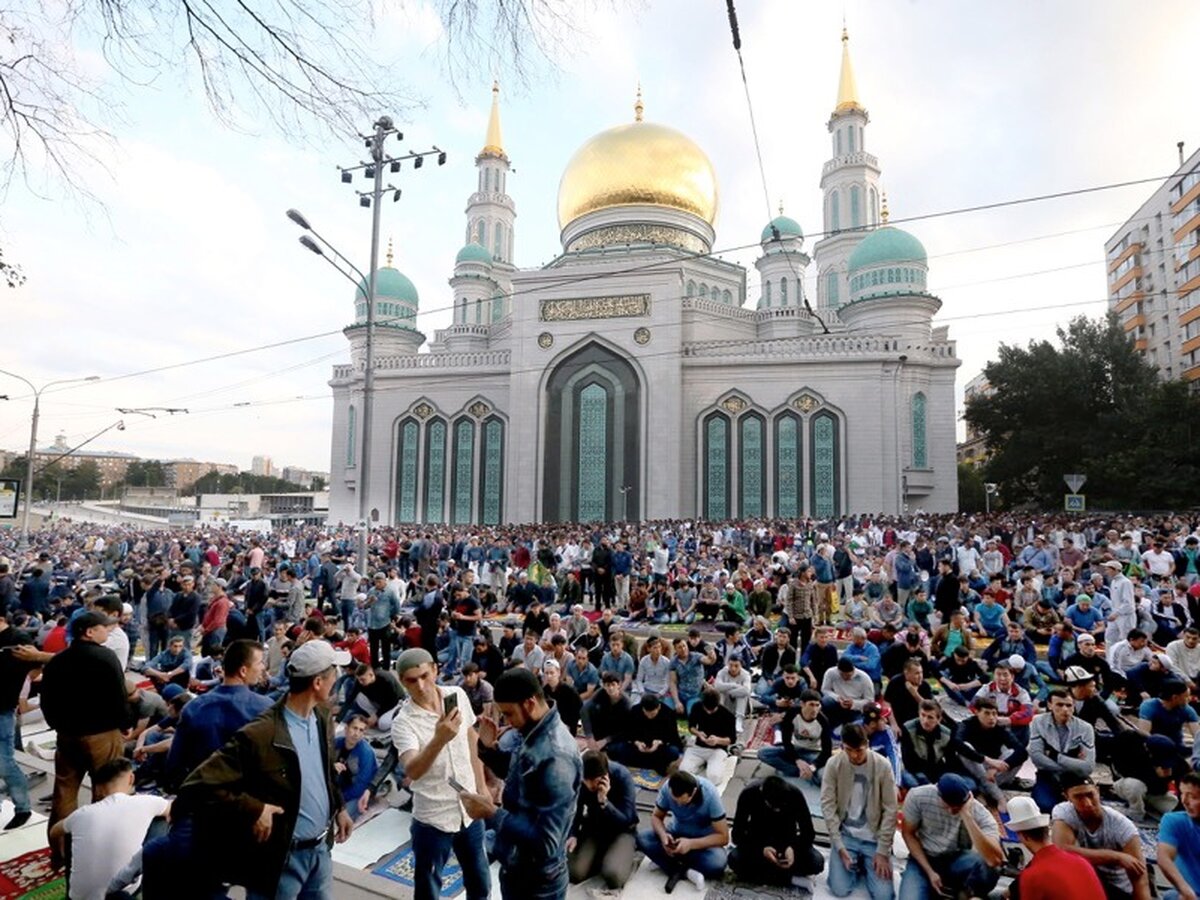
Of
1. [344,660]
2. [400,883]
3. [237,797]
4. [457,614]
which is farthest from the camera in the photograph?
[457,614]

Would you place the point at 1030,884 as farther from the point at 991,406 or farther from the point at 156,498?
the point at 156,498

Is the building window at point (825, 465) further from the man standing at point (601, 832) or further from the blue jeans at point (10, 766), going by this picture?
the blue jeans at point (10, 766)

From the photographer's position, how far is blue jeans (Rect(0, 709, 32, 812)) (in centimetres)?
447

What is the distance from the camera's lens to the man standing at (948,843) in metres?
3.80

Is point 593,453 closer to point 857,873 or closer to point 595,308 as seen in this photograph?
point 595,308

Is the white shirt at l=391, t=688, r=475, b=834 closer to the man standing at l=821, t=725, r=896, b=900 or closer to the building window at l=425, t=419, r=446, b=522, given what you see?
the man standing at l=821, t=725, r=896, b=900

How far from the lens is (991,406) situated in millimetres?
31328

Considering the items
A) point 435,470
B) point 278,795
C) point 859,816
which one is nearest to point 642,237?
point 435,470

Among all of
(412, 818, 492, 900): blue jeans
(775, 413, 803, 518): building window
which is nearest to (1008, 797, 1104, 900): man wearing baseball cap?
(412, 818, 492, 900): blue jeans

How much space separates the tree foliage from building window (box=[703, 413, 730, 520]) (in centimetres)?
1216

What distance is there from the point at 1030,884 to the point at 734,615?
26.1 feet

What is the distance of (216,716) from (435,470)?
28.3 metres

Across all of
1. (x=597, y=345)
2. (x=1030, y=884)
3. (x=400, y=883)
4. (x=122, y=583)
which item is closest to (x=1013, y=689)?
(x=1030, y=884)

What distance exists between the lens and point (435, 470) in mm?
30906
